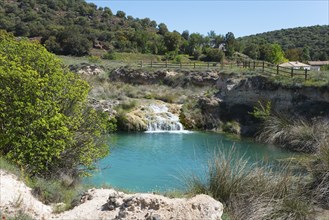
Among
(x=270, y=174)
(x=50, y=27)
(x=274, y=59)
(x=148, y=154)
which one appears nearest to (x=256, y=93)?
(x=148, y=154)

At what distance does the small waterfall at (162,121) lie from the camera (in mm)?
30906

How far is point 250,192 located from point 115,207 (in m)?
3.10

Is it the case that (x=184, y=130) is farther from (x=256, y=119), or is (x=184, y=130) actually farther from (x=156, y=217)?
(x=156, y=217)

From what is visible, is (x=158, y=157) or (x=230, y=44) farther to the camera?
(x=230, y=44)

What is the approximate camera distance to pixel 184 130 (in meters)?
31.3

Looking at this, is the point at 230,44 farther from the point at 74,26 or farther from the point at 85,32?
the point at 74,26

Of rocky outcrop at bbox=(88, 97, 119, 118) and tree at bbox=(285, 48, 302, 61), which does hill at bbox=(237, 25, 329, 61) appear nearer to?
tree at bbox=(285, 48, 302, 61)

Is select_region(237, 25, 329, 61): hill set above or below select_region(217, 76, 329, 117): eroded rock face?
above

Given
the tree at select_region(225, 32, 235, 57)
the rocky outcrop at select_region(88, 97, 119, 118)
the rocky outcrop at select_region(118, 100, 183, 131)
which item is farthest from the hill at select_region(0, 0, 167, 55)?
the rocky outcrop at select_region(118, 100, 183, 131)

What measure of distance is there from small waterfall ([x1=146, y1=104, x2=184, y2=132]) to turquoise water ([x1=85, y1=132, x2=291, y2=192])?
59.6 inches

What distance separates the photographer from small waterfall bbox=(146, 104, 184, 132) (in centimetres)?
3091

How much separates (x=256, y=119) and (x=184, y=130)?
219 inches

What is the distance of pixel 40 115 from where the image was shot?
35.4 feet

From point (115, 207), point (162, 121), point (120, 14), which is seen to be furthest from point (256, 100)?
point (120, 14)
